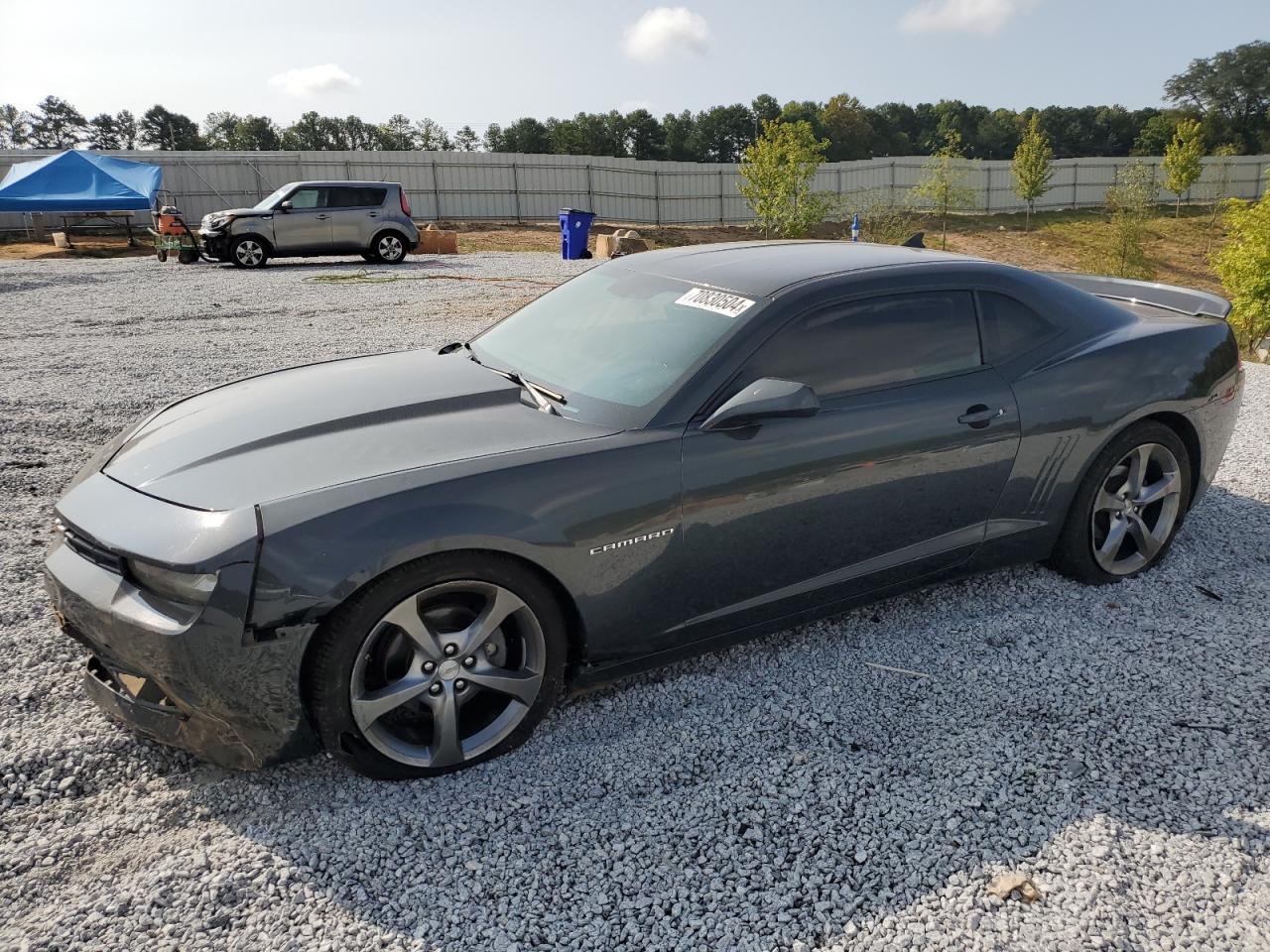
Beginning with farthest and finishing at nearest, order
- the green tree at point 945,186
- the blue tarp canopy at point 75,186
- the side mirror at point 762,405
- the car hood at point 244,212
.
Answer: the green tree at point 945,186 < the blue tarp canopy at point 75,186 < the car hood at point 244,212 < the side mirror at point 762,405

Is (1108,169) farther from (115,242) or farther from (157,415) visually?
(157,415)

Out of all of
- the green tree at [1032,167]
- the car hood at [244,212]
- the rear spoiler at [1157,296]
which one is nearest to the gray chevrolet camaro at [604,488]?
the rear spoiler at [1157,296]

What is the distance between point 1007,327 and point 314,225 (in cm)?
1728

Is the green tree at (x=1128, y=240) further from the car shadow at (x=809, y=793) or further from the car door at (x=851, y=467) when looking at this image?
the car shadow at (x=809, y=793)

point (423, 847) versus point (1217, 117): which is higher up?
point (1217, 117)

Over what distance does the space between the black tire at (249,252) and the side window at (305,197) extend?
3.30 ft

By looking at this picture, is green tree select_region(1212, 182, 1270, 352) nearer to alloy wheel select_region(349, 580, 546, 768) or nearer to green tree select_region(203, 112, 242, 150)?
alloy wheel select_region(349, 580, 546, 768)

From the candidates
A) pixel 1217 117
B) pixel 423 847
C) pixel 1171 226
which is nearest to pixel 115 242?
pixel 423 847

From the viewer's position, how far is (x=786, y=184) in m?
33.7

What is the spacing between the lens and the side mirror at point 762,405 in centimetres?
298

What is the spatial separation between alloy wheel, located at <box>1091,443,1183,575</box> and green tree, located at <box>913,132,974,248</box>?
38696mm

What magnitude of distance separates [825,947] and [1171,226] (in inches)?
2224

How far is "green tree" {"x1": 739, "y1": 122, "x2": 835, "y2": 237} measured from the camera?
33.8 m

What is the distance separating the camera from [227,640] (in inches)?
96.2
